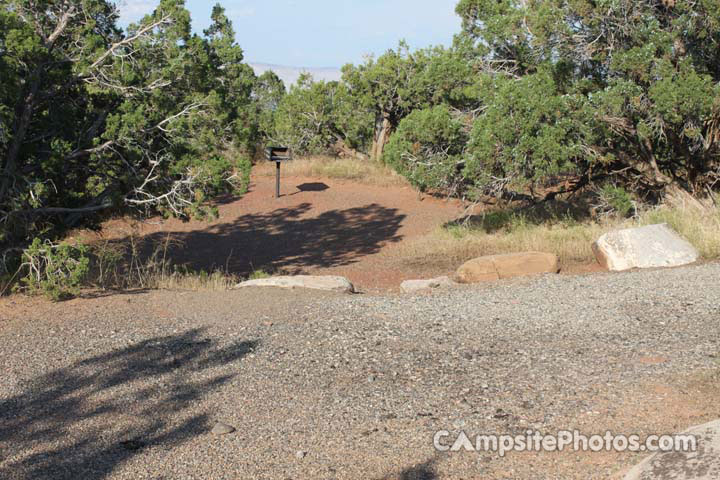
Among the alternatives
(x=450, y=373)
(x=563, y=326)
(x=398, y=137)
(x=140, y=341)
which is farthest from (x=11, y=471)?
(x=398, y=137)

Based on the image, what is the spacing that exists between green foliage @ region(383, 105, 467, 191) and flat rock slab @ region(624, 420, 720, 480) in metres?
10.4

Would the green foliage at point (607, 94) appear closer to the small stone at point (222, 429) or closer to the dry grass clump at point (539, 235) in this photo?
the dry grass clump at point (539, 235)

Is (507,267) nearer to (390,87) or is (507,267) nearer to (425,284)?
(425,284)

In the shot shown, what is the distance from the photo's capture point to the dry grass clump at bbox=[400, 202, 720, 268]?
10.9m

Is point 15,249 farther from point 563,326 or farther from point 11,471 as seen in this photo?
point 563,326

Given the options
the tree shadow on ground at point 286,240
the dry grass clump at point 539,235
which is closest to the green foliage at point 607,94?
the dry grass clump at point 539,235

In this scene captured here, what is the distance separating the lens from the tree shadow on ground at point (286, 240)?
13578 millimetres

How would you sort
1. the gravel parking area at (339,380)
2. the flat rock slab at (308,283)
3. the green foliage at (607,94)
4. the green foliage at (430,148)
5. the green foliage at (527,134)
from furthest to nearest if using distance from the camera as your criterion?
the green foliage at (430,148) → the green foliage at (527,134) → the green foliage at (607,94) → the flat rock slab at (308,283) → the gravel parking area at (339,380)

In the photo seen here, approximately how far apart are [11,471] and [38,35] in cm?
605

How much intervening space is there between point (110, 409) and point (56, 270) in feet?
10.7

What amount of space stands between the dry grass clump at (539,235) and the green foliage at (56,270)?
6.37 meters

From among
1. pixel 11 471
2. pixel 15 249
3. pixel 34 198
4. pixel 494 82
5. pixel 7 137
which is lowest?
pixel 11 471

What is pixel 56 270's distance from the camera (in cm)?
764

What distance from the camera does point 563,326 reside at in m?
6.64
